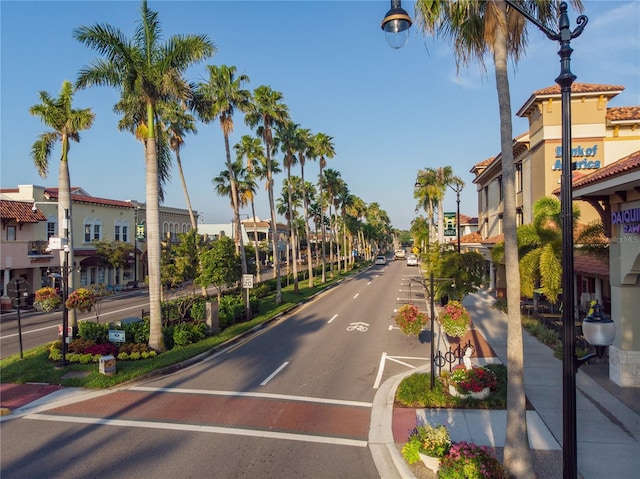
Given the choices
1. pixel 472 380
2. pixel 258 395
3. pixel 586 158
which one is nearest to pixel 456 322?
pixel 472 380

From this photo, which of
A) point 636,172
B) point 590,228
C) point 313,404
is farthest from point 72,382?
point 590,228

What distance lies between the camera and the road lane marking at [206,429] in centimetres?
959

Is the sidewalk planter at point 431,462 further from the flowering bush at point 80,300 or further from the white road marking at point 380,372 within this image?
the flowering bush at point 80,300

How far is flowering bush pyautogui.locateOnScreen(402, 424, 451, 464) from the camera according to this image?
803cm

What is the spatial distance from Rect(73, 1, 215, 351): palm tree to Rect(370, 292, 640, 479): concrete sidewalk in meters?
9.59

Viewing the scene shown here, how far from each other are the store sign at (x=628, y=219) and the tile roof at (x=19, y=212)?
3715cm

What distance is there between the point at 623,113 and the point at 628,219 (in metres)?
18.5

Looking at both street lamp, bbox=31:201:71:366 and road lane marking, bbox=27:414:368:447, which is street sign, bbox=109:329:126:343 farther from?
road lane marking, bbox=27:414:368:447

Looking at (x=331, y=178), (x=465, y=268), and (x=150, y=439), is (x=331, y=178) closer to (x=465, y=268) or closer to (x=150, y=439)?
(x=465, y=268)

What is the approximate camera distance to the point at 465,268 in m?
24.1

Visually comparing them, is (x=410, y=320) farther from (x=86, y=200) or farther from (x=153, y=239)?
(x=86, y=200)

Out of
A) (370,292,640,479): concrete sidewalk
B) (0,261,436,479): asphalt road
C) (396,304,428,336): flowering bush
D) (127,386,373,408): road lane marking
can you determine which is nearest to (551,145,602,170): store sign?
(396,304,428,336): flowering bush

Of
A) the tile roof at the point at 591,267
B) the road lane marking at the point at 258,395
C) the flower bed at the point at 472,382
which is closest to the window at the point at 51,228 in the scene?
the road lane marking at the point at 258,395

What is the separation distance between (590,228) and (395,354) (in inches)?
318
